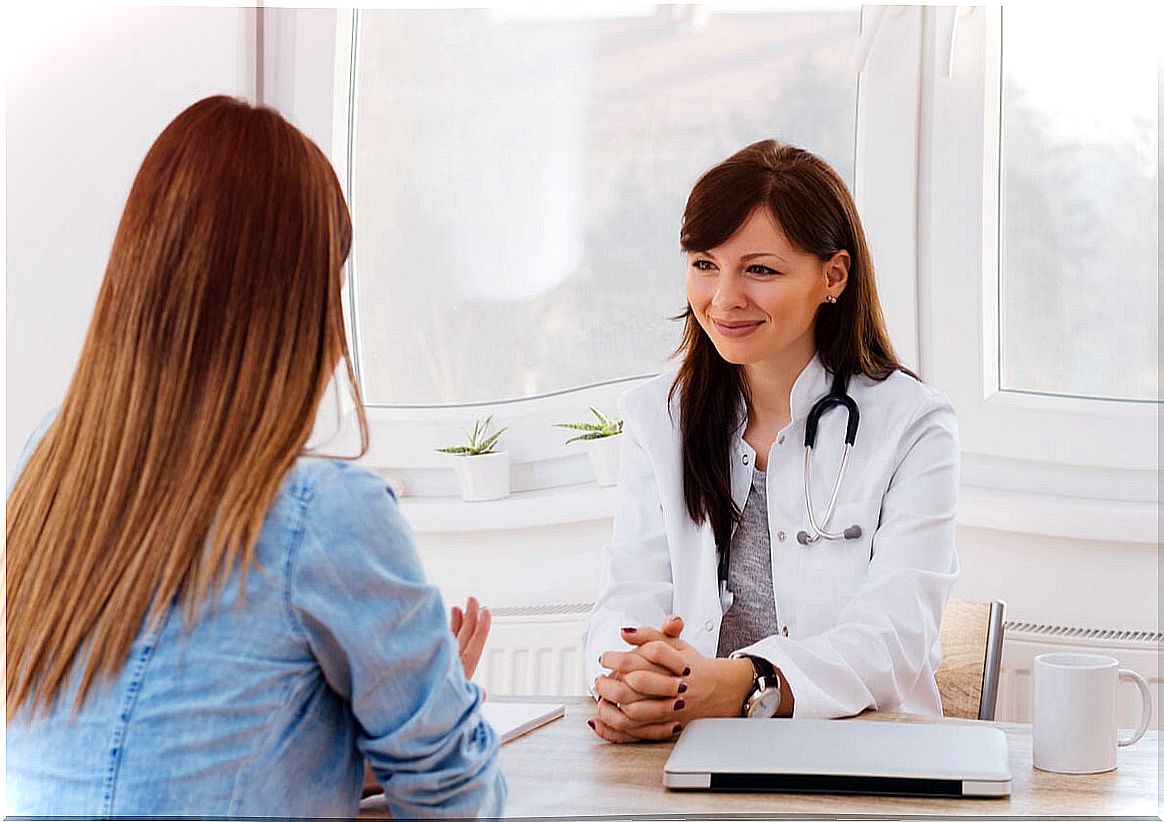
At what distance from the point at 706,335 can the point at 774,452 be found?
0.74 ft

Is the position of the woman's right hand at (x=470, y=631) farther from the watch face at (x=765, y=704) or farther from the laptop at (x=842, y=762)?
the watch face at (x=765, y=704)

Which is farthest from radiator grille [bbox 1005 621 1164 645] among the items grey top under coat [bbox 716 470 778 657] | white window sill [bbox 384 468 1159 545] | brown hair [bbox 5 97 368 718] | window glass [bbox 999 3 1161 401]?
brown hair [bbox 5 97 368 718]

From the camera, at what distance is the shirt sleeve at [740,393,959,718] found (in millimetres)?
1388

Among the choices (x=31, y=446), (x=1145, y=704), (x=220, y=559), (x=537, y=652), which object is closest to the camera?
(x=220, y=559)

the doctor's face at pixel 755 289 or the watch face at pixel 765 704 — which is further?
the doctor's face at pixel 755 289

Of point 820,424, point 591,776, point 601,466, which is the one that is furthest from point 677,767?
point 601,466

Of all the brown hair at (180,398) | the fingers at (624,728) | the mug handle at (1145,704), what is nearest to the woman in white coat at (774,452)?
the fingers at (624,728)

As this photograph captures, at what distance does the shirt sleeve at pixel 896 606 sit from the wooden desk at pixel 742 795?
0.72ft

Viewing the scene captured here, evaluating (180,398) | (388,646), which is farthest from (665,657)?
(180,398)

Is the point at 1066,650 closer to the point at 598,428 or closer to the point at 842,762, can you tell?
the point at 598,428

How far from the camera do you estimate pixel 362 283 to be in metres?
2.89

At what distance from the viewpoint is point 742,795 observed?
3.50 feet

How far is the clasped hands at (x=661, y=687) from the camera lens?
1.27m

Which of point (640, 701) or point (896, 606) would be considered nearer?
point (640, 701)
